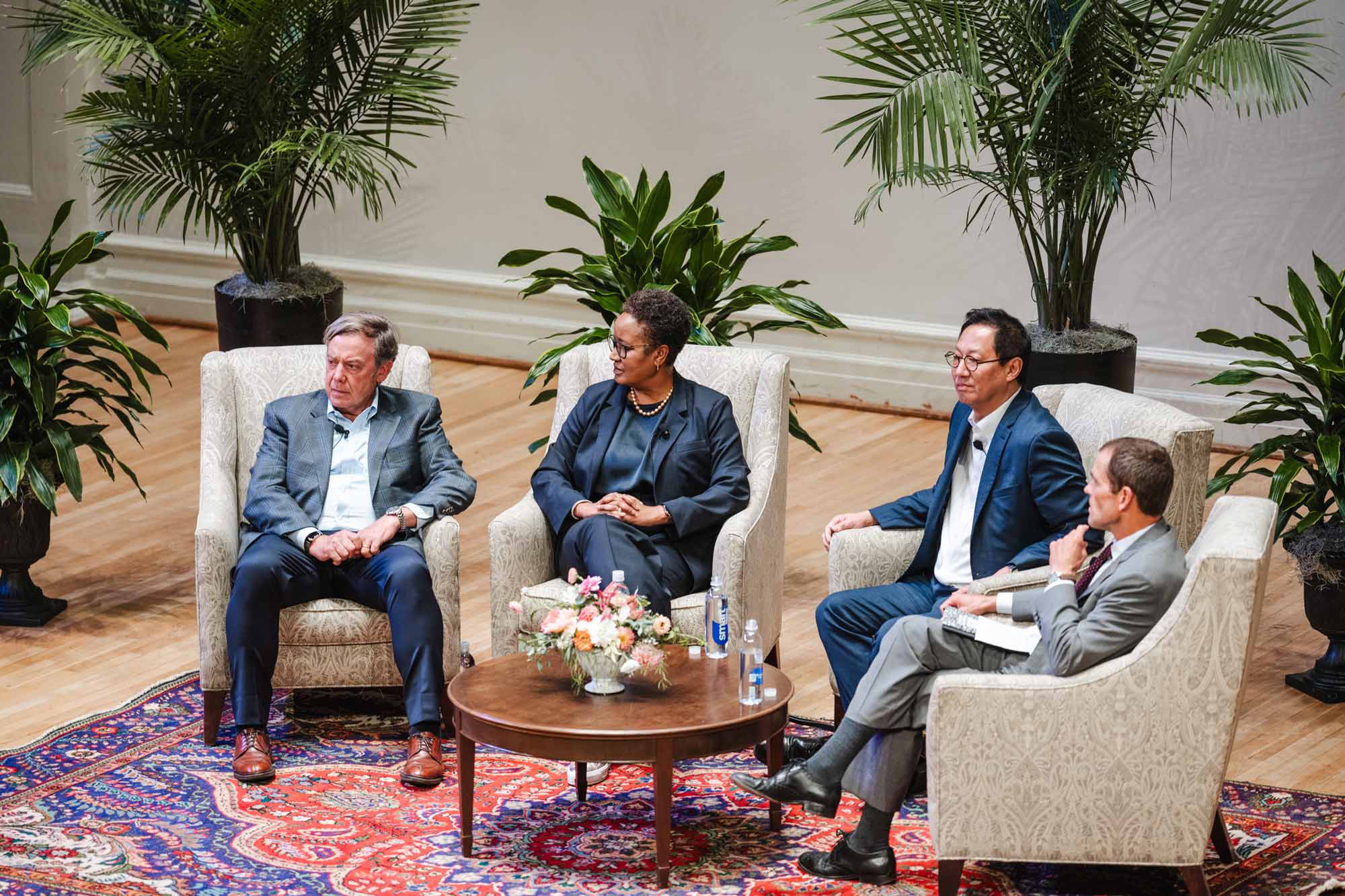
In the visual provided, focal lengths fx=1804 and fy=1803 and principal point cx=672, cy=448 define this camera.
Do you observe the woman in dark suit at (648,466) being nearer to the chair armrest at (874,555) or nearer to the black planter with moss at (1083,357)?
the chair armrest at (874,555)

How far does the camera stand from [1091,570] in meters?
4.06

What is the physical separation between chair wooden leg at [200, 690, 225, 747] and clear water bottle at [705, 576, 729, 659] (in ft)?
4.45

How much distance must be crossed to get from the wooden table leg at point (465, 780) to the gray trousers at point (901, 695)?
0.88 metres

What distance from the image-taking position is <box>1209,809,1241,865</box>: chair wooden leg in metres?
4.17

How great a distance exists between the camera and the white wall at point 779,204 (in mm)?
7672

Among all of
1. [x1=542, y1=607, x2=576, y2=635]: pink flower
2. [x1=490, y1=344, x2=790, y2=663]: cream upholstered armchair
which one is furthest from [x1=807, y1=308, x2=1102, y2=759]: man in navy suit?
[x1=542, y1=607, x2=576, y2=635]: pink flower

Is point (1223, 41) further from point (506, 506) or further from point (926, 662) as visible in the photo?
point (506, 506)

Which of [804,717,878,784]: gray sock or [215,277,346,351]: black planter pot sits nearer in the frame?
[804,717,878,784]: gray sock

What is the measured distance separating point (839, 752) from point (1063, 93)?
2513mm

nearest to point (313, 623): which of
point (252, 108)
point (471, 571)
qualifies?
point (471, 571)

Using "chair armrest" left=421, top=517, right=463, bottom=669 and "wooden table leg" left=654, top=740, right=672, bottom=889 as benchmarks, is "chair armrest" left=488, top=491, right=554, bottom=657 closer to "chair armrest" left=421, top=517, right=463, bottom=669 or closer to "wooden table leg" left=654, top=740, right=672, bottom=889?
"chair armrest" left=421, top=517, right=463, bottom=669

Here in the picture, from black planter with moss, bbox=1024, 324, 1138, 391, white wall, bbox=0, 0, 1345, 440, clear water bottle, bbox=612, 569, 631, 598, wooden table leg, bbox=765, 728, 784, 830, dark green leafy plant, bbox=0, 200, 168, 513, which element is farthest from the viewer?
white wall, bbox=0, 0, 1345, 440

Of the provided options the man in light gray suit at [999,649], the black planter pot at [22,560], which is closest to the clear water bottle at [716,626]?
the man in light gray suit at [999,649]

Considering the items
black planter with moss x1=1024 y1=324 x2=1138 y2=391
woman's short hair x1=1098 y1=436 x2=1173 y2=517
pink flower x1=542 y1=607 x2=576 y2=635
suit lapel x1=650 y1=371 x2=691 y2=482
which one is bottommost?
pink flower x1=542 y1=607 x2=576 y2=635
